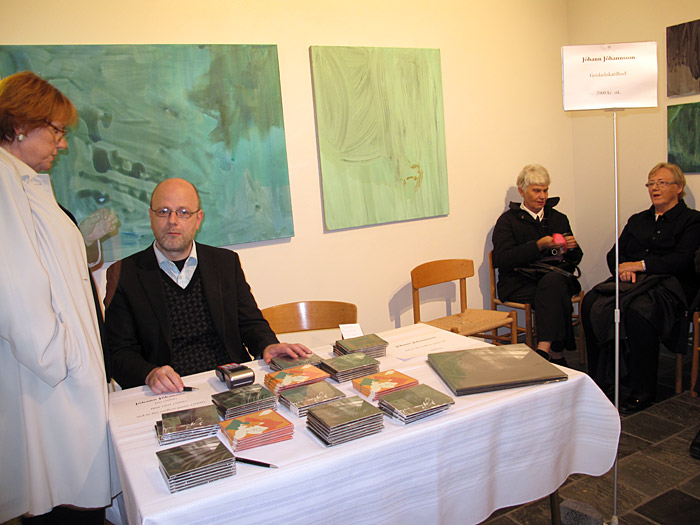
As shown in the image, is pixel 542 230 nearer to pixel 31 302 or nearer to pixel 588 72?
pixel 588 72

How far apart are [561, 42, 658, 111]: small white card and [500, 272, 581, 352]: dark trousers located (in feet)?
5.11

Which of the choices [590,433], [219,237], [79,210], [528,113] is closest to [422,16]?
[528,113]

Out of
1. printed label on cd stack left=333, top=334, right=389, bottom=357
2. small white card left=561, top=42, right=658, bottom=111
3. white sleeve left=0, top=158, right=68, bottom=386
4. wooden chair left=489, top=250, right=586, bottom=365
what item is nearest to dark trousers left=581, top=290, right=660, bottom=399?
wooden chair left=489, top=250, right=586, bottom=365

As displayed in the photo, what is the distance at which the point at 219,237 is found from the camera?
10.3 ft

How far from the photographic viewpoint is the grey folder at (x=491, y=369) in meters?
Result: 1.45

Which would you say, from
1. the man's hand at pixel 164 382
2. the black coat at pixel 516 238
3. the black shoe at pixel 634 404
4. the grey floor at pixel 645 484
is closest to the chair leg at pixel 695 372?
the grey floor at pixel 645 484

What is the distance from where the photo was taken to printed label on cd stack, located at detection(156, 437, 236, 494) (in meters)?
1.07

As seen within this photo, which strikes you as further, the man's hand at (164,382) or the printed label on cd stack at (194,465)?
the man's hand at (164,382)

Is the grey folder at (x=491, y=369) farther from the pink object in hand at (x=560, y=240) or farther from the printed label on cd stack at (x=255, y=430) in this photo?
the pink object in hand at (x=560, y=240)

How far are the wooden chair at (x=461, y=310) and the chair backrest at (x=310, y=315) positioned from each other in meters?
1.04

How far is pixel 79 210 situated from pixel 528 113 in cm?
352

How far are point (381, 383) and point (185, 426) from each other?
0.54 metres

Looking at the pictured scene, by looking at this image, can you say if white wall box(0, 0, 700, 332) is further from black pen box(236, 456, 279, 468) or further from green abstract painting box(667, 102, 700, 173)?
black pen box(236, 456, 279, 468)

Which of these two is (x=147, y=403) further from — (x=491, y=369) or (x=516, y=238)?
(x=516, y=238)
